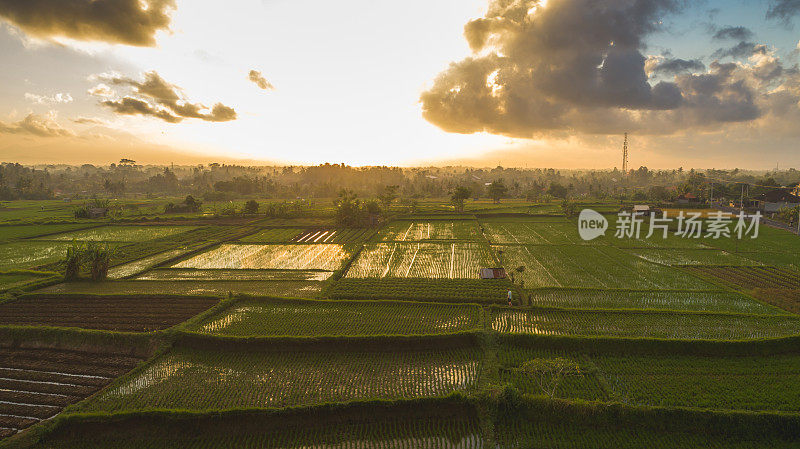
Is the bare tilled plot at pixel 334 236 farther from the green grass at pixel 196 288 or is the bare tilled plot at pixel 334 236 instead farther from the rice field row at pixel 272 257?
the green grass at pixel 196 288

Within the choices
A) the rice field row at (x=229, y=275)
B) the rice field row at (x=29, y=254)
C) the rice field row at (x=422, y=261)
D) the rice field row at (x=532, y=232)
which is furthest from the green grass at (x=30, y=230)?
the rice field row at (x=532, y=232)

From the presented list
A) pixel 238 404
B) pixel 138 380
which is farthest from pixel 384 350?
pixel 138 380

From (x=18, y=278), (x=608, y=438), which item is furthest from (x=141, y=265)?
(x=608, y=438)

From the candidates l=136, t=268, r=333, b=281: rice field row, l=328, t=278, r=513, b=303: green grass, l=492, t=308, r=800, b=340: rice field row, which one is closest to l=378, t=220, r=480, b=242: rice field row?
l=136, t=268, r=333, b=281: rice field row

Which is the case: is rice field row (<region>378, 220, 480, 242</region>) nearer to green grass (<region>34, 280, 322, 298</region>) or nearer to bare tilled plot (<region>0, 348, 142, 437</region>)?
green grass (<region>34, 280, 322, 298</region>)

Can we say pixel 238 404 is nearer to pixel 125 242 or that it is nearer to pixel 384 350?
pixel 384 350

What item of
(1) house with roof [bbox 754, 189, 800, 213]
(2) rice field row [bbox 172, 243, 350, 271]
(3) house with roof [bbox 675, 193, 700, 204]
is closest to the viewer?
(2) rice field row [bbox 172, 243, 350, 271]
